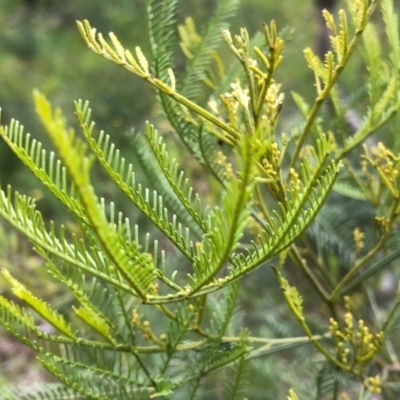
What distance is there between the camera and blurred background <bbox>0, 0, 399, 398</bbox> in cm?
112

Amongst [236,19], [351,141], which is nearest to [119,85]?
[236,19]

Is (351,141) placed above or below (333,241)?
above

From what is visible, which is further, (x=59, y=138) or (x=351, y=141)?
(x=351, y=141)

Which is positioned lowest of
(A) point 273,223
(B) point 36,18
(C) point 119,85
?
(A) point 273,223

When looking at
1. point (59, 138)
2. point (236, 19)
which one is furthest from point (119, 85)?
point (59, 138)

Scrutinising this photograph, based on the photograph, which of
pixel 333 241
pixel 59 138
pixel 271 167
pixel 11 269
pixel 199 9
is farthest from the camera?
pixel 199 9

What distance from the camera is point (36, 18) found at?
1.49 m

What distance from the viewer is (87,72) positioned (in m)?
1.28

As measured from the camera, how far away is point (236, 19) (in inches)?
43.5

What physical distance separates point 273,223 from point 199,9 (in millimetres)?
1071

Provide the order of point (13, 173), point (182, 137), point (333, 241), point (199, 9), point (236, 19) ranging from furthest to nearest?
1. point (13, 173)
2. point (199, 9)
3. point (236, 19)
4. point (333, 241)
5. point (182, 137)

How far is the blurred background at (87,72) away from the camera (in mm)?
1116

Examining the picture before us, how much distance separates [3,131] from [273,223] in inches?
5.0

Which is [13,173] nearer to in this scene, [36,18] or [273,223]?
[36,18]
